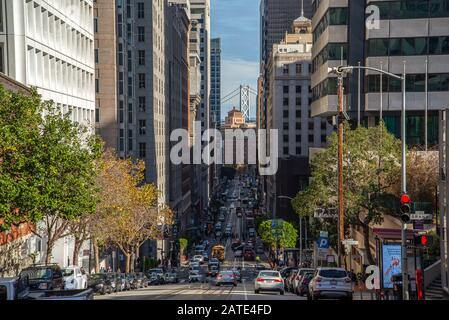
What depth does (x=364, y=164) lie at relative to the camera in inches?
1877

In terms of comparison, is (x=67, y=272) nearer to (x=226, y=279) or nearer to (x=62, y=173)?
(x=62, y=173)

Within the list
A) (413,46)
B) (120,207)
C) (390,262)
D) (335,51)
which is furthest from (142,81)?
(390,262)

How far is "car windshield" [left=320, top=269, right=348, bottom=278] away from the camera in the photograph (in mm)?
30266

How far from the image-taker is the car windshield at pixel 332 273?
3027cm

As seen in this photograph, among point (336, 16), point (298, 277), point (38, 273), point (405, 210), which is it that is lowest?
point (298, 277)

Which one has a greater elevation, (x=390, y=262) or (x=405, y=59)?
(x=405, y=59)

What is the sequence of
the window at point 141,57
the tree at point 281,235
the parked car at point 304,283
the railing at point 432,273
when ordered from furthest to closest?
the window at point 141,57
the tree at point 281,235
the parked car at point 304,283
the railing at point 432,273

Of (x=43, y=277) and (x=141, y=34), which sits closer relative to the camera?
(x=43, y=277)

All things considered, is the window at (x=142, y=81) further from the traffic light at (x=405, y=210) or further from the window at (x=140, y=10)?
the traffic light at (x=405, y=210)

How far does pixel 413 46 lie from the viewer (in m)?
69.8

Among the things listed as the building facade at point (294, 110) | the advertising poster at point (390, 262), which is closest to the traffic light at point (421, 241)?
the advertising poster at point (390, 262)

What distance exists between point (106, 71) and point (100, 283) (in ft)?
200

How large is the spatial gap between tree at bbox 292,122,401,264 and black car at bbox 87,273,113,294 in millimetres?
14320

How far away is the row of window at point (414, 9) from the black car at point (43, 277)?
48224 millimetres
